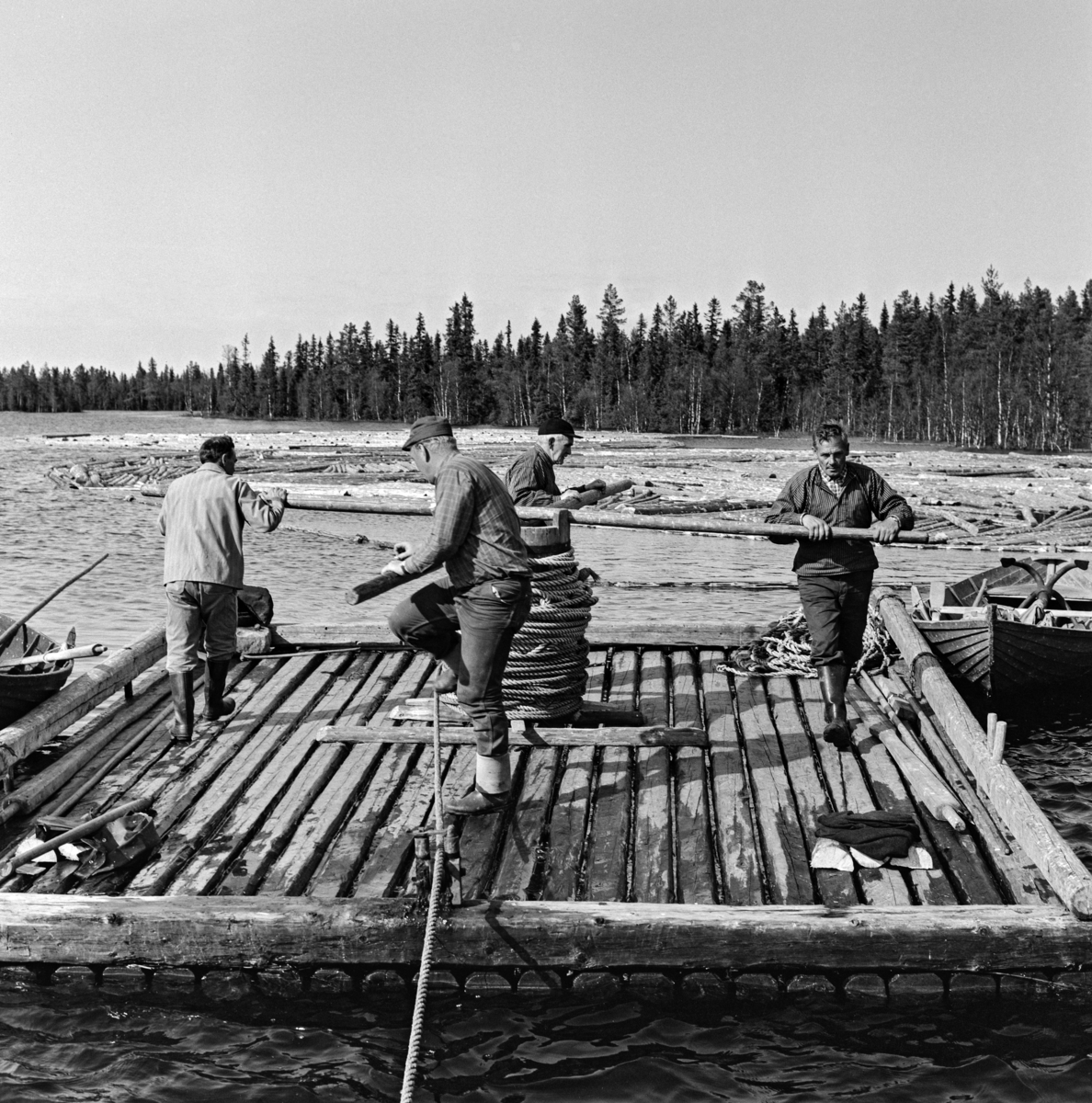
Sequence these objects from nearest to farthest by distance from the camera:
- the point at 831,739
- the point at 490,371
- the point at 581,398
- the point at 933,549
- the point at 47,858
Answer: the point at 47,858, the point at 831,739, the point at 933,549, the point at 581,398, the point at 490,371

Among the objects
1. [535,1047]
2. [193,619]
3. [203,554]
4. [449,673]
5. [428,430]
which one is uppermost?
[428,430]

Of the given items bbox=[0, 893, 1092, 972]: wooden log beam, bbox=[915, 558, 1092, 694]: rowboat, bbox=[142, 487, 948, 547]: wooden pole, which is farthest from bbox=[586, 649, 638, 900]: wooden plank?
bbox=[915, 558, 1092, 694]: rowboat

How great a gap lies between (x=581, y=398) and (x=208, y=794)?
11391 cm

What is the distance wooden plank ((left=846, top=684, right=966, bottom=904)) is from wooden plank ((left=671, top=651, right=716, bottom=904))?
1001mm

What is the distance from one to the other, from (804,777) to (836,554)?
4.64 feet

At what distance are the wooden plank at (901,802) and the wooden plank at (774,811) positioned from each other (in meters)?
0.53

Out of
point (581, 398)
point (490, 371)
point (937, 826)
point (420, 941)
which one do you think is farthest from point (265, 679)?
point (490, 371)

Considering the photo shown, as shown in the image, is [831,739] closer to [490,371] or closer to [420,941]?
[420,941]

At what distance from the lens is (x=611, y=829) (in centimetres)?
621

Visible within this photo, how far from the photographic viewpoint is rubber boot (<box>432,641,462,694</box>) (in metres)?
6.34

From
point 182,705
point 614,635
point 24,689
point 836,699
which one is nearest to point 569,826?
point 836,699

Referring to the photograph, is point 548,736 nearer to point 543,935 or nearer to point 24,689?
point 543,935

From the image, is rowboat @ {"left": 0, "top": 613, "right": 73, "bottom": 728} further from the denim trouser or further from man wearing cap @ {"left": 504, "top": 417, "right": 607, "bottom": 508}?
man wearing cap @ {"left": 504, "top": 417, "right": 607, "bottom": 508}

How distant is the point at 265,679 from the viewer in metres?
8.88
